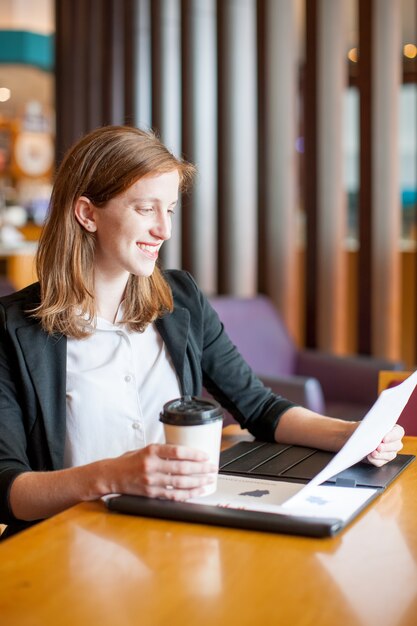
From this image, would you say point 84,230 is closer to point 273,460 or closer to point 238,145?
point 273,460

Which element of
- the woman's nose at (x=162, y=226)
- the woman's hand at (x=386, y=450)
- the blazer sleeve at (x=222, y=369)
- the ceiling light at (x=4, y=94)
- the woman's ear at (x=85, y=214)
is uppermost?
the ceiling light at (x=4, y=94)

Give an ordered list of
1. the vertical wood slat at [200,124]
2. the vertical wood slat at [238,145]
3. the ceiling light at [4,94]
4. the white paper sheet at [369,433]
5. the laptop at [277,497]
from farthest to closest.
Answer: the ceiling light at [4,94] → the vertical wood slat at [200,124] → the vertical wood slat at [238,145] → the white paper sheet at [369,433] → the laptop at [277,497]

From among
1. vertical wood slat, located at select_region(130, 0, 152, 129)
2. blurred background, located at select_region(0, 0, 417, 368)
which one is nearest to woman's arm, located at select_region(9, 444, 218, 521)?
blurred background, located at select_region(0, 0, 417, 368)

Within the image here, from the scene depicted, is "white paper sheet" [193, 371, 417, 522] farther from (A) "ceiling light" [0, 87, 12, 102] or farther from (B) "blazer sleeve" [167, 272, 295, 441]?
(A) "ceiling light" [0, 87, 12, 102]

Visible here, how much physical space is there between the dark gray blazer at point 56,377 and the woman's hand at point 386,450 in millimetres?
289

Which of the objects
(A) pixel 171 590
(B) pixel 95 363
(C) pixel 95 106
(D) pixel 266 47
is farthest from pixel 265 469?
(C) pixel 95 106

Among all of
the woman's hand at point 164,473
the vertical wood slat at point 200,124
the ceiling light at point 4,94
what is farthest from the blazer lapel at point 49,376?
the ceiling light at point 4,94

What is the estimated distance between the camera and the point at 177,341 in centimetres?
182

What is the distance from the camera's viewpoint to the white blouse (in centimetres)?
168

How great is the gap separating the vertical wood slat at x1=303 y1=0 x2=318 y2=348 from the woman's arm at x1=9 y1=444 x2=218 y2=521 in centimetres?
293

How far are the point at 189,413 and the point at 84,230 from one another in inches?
24.8

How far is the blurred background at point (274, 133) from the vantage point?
13.1 ft

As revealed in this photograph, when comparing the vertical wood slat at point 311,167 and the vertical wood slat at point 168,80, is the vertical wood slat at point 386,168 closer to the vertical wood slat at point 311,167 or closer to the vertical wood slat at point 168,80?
the vertical wood slat at point 311,167

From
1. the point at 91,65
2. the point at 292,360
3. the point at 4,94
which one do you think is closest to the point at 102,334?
the point at 292,360
